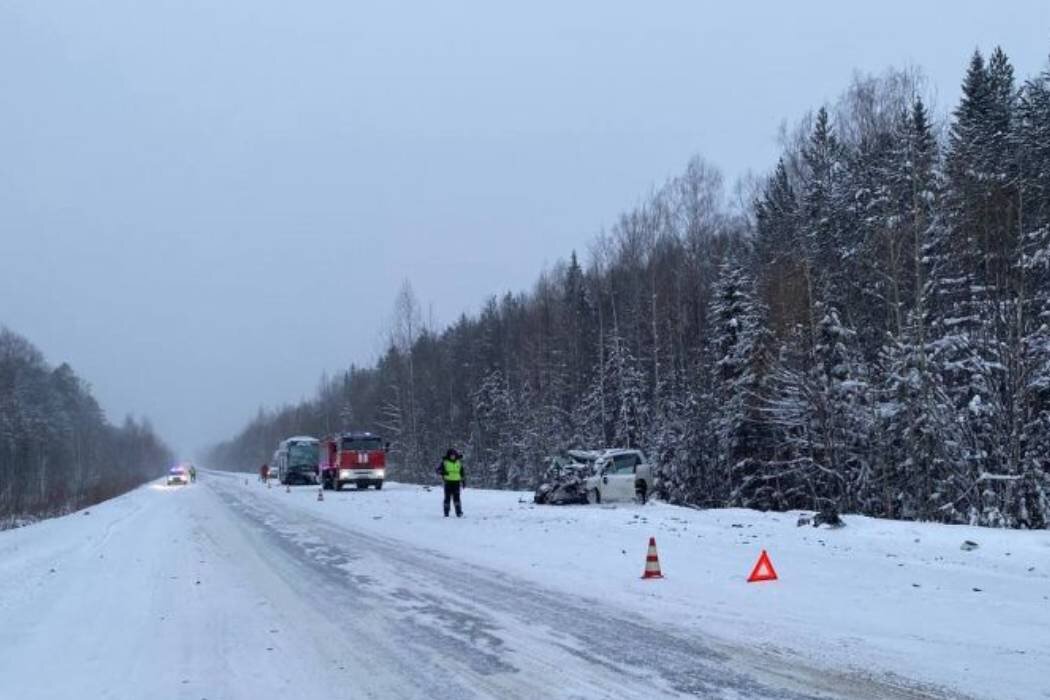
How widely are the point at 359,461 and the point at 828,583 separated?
119 feet

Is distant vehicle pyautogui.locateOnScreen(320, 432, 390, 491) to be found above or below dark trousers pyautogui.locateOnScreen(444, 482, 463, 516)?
above

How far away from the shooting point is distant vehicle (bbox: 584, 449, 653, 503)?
26.9 m

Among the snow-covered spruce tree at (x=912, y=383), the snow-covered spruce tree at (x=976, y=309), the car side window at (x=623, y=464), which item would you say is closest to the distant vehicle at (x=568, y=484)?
the car side window at (x=623, y=464)

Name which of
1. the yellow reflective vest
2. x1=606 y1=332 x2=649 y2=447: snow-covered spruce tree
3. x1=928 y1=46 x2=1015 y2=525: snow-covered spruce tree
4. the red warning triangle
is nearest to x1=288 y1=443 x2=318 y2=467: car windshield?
x1=606 y1=332 x2=649 y2=447: snow-covered spruce tree

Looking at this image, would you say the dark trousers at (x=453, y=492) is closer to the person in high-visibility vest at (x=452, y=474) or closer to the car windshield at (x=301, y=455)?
the person in high-visibility vest at (x=452, y=474)

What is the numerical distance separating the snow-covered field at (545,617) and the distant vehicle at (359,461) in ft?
87.7

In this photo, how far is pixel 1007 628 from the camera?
8.37 metres

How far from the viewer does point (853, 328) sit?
31219 millimetres

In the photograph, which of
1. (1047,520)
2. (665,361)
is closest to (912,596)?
(1047,520)

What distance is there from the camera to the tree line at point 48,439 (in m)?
69.1

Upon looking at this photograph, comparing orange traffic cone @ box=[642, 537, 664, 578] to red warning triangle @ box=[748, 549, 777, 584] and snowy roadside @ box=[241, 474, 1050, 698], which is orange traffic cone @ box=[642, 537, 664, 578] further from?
red warning triangle @ box=[748, 549, 777, 584]

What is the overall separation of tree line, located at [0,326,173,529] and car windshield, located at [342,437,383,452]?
52.6ft

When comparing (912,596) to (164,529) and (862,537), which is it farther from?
(164,529)

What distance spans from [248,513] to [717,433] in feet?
Answer: 67.7
